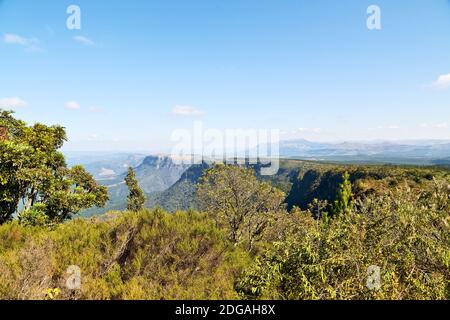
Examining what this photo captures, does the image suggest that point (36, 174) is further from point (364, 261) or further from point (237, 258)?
point (364, 261)

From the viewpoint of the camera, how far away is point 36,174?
21969 millimetres

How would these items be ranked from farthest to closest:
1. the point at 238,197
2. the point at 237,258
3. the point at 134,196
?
the point at 134,196 → the point at 238,197 → the point at 237,258

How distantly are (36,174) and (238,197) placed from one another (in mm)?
15485

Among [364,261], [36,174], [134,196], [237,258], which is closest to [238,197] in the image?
[237,258]

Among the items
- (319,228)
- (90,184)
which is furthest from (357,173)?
(319,228)

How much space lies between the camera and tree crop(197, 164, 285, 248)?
2539cm

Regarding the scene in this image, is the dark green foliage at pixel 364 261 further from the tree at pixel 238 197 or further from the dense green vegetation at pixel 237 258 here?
the tree at pixel 238 197

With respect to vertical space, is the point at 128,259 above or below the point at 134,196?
above

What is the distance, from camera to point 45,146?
25219mm

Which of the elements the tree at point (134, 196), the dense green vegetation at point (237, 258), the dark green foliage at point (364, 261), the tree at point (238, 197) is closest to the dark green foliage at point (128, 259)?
the dense green vegetation at point (237, 258)

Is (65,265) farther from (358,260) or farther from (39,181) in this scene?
(39,181)

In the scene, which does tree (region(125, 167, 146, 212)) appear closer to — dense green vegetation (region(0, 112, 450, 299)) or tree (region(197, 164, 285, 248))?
tree (region(197, 164, 285, 248))

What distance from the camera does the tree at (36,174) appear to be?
2116cm

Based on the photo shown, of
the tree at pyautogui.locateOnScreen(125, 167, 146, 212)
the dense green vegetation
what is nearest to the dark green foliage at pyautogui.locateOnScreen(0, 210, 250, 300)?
the dense green vegetation
